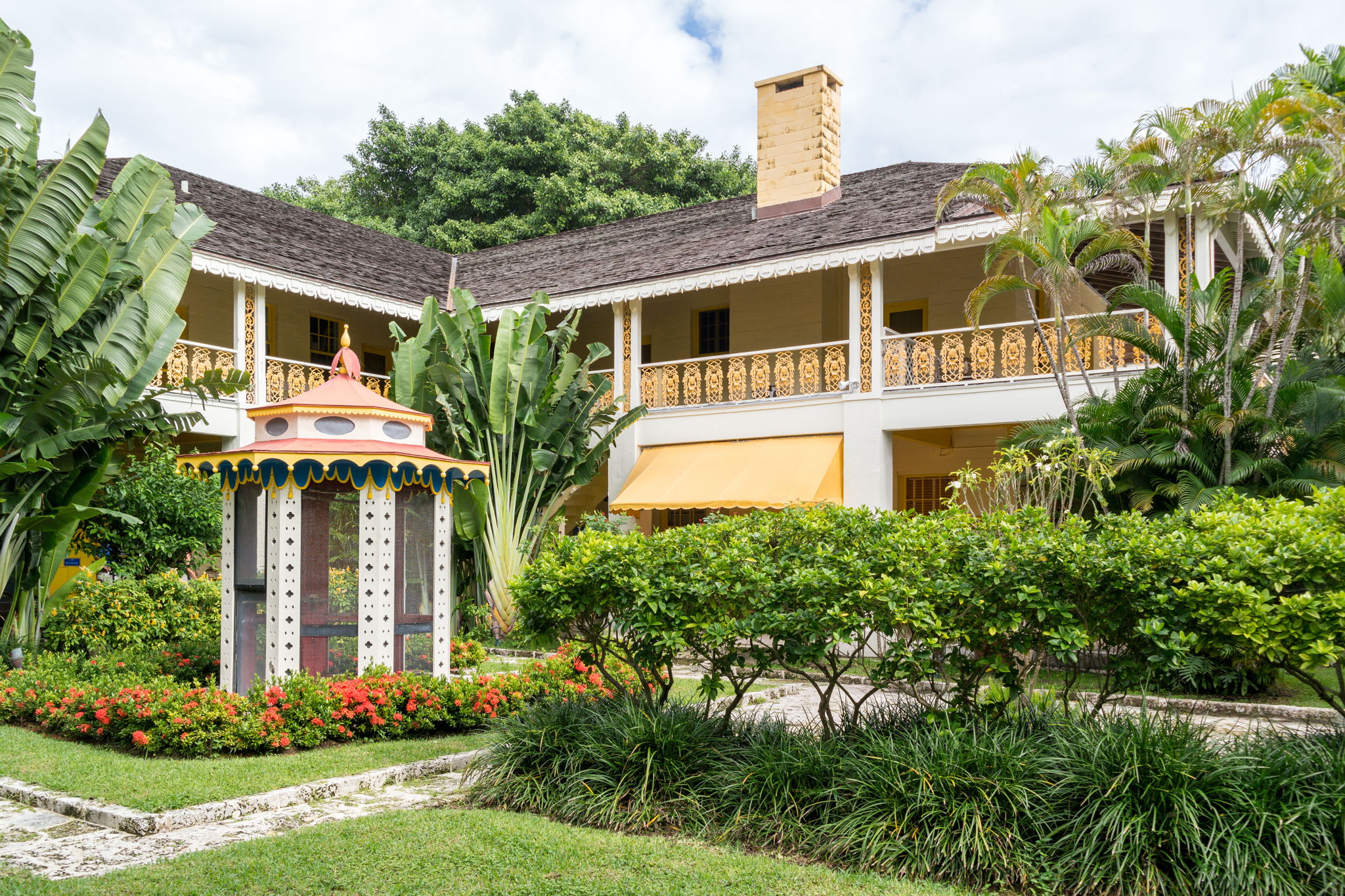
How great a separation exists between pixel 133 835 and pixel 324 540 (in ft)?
12.0

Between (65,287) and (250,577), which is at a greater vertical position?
(65,287)

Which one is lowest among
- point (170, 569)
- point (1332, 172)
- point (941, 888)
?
point (941, 888)

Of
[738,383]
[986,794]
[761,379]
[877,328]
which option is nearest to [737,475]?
[761,379]

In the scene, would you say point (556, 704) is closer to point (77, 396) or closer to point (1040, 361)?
point (77, 396)

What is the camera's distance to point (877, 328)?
16.3 m

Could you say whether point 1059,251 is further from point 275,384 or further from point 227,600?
point 275,384

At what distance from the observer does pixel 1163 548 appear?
550 cm

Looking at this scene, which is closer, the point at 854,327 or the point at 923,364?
the point at 923,364

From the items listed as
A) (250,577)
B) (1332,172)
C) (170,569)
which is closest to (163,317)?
(170,569)

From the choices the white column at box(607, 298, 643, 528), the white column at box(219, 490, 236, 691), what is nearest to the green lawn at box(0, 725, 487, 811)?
the white column at box(219, 490, 236, 691)

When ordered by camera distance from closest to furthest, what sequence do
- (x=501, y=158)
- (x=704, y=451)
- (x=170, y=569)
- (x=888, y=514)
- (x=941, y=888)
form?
(x=941, y=888) → (x=888, y=514) → (x=170, y=569) → (x=704, y=451) → (x=501, y=158)

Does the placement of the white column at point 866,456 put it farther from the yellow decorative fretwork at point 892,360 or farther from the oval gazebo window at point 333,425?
the oval gazebo window at point 333,425

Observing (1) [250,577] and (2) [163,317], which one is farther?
(2) [163,317]

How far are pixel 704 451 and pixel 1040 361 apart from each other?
5.61m
